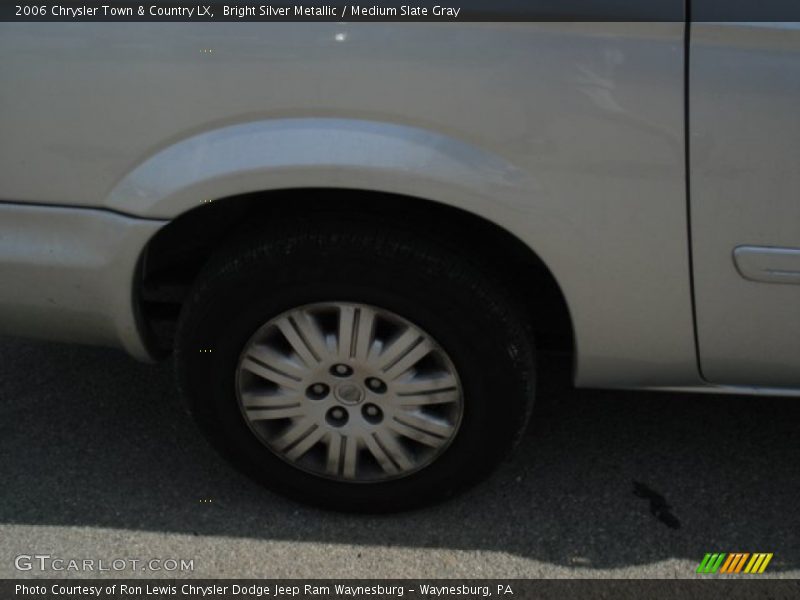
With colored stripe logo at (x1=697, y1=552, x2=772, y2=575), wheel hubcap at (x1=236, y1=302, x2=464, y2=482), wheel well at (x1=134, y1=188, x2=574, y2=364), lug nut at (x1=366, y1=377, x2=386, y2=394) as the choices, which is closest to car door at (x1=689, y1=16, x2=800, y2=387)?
wheel well at (x1=134, y1=188, x2=574, y2=364)

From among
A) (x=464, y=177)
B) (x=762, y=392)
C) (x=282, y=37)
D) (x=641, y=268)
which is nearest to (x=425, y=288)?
(x=464, y=177)

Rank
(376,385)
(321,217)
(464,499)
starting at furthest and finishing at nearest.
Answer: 1. (464,499)
2. (376,385)
3. (321,217)

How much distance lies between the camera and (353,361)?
221 cm

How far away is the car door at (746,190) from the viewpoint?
1.84 m

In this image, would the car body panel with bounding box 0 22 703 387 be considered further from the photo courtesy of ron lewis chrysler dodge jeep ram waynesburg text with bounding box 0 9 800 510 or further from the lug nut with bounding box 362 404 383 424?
the lug nut with bounding box 362 404 383 424

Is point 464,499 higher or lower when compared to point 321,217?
lower

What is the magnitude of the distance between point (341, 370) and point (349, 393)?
7 centimetres

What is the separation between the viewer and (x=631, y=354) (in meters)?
2.14

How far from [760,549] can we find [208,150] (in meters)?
1.63

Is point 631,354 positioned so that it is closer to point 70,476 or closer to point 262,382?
point 262,382

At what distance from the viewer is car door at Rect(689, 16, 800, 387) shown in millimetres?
1836
